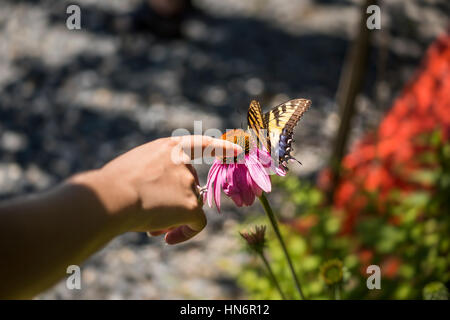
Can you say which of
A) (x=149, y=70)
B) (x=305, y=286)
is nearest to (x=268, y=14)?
(x=149, y=70)

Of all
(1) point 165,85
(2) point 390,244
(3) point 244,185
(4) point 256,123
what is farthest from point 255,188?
(1) point 165,85

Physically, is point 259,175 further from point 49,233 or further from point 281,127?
point 49,233

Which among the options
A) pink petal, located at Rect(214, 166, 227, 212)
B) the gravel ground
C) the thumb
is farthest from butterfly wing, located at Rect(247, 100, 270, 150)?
the gravel ground

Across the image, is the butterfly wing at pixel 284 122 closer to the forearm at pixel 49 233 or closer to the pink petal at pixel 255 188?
the pink petal at pixel 255 188

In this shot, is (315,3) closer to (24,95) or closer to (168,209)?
(24,95)

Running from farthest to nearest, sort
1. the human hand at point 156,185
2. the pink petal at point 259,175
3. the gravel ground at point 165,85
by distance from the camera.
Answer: the gravel ground at point 165,85 < the pink petal at point 259,175 < the human hand at point 156,185

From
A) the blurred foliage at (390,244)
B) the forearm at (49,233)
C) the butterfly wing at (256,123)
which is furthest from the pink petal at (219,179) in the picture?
the blurred foliage at (390,244)

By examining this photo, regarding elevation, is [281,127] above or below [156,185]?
above
